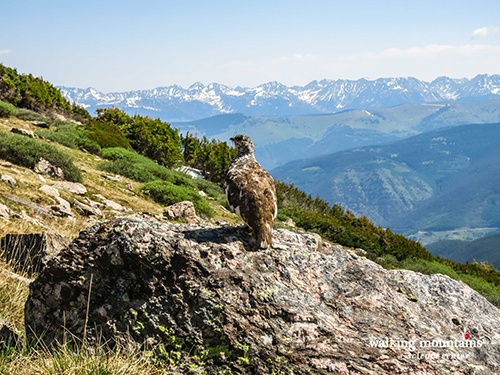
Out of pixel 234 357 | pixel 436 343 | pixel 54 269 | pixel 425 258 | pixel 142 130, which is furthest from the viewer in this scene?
pixel 142 130

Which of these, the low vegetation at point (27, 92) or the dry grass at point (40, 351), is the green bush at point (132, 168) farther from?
the low vegetation at point (27, 92)

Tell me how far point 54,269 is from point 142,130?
38.9 metres

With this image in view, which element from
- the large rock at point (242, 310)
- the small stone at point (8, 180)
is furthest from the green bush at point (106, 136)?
the large rock at point (242, 310)

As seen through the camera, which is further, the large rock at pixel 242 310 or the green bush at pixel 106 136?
the green bush at pixel 106 136

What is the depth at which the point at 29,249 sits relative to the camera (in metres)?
7.30

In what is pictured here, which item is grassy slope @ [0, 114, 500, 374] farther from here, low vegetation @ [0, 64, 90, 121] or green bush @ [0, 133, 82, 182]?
low vegetation @ [0, 64, 90, 121]

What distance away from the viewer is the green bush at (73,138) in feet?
90.7

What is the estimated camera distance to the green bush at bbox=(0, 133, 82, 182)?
18.6 m

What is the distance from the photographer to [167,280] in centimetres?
461

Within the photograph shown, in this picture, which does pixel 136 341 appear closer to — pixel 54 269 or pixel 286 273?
pixel 54 269

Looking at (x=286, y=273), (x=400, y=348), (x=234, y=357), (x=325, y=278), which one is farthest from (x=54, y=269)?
(x=400, y=348)

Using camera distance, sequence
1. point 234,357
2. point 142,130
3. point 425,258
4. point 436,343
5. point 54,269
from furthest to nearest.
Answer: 1. point 142,130
2. point 425,258
3. point 54,269
4. point 436,343
5. point 234,357

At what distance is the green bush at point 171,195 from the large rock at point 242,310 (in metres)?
17.1

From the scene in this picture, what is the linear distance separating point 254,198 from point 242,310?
1508 mm
